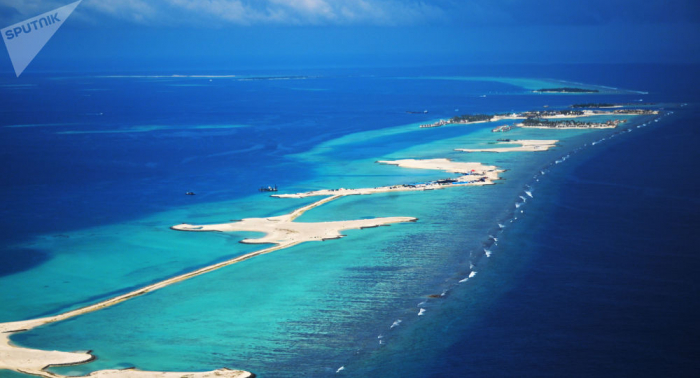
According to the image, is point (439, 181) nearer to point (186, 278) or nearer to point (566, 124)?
point (186, 278)

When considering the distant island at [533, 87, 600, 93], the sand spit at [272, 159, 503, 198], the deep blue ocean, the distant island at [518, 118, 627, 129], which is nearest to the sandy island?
the deep blue ocean

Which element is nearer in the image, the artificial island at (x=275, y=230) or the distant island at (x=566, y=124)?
the artificial island at (x=275, y=230)

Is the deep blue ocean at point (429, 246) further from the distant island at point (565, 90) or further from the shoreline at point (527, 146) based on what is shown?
the distant island at point (565, 90)

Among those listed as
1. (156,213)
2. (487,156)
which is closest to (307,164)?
(487,156)

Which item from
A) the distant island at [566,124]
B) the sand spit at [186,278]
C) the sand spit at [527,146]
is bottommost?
the sand spit at [186,278]

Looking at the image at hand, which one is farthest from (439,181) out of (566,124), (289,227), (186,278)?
(566,124)

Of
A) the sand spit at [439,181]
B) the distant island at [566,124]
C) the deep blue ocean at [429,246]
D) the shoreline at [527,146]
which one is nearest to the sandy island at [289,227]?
the deep blue ocean at [429,246]
